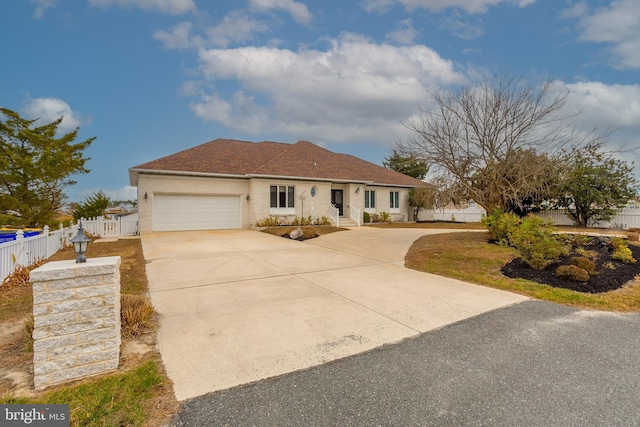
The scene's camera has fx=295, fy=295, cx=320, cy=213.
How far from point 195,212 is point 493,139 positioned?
15043 millimetres

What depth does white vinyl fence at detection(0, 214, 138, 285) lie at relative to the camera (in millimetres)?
6262

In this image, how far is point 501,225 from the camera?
9.31 metres

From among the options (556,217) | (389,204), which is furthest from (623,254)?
(389,204)

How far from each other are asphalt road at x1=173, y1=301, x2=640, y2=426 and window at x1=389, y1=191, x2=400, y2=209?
792 inches

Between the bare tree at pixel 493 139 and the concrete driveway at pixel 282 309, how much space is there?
14.8 feet

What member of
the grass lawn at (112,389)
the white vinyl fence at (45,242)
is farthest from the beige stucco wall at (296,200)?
the grass lawn at (112,389)

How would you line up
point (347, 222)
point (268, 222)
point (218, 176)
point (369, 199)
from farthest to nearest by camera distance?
point (369, 199), point (347, 222), point (268, 222), point (218, 176)

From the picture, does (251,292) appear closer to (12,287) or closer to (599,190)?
(12,287)

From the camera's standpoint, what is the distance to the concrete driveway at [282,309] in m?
3.08

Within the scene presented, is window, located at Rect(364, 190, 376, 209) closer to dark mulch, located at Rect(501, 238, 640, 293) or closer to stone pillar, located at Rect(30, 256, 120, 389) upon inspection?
dark mulch, located at Rect(501, 238, 640, 293)

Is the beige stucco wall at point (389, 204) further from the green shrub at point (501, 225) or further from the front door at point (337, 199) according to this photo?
the green shrub at point (501, 225)

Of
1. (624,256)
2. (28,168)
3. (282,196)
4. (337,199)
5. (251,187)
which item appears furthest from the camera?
(337,199)

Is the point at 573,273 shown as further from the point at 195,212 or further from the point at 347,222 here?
the point at 195,212

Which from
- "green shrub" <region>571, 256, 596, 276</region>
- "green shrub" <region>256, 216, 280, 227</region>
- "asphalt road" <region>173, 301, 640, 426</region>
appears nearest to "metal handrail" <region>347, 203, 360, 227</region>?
"green shrub" <region>256, 216, 280, 227</region>
